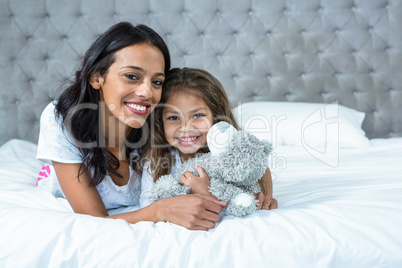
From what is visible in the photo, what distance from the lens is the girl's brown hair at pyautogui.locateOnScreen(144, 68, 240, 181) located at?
4.21ft

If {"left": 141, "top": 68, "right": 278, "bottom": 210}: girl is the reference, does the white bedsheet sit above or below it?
below

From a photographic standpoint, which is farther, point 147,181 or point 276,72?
point 276,72

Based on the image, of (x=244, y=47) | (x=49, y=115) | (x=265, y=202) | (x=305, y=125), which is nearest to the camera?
(x=265, y=202)

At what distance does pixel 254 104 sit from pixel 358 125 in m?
0.63

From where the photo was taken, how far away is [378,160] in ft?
5.36

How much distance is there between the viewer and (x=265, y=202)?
42.4 inches

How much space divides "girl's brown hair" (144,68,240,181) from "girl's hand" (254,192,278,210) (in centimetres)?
30

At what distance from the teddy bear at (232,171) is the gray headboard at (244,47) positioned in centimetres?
150

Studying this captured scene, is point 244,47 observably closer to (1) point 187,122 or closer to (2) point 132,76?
(1) point 187,122

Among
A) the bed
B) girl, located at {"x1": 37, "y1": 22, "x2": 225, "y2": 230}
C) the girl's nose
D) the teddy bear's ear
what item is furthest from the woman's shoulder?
the teddy bear's ear

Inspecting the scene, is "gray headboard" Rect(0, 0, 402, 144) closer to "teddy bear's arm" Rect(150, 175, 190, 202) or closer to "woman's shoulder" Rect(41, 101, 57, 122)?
"woman's shoulder" Rect(41, 101, 57, 122)

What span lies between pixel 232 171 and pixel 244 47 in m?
1.64

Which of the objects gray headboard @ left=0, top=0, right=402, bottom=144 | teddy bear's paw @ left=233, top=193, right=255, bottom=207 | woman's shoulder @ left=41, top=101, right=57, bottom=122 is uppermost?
gray headboard @ left=0, top=0, right=402, bottom=144

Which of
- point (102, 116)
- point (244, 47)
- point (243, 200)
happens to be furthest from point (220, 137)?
point (244, 47)
